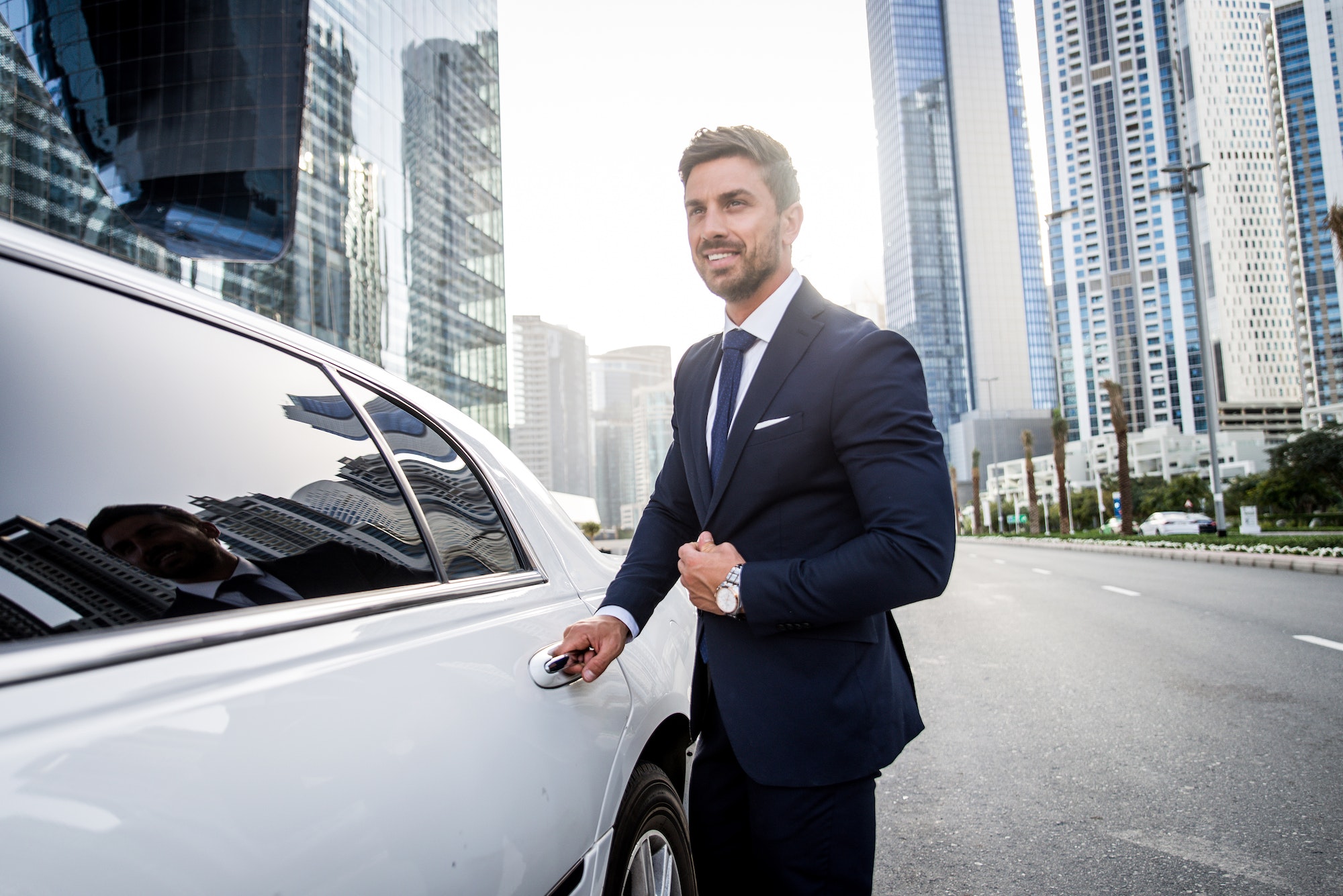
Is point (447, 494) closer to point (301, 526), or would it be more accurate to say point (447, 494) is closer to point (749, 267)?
point (301, 526)

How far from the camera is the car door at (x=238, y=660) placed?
800 millimetres

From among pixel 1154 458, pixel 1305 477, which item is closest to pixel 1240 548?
pixel 1305 477

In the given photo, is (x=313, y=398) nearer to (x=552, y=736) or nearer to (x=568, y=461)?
(x=552, y=736)

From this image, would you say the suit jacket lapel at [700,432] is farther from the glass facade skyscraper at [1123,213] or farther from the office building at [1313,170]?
the glass facade skyscraper at [1123,213]

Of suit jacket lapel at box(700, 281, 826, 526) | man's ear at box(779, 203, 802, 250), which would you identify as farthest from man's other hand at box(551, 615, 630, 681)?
man's ear at box(779, 203, 802, 250)

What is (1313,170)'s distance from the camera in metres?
105

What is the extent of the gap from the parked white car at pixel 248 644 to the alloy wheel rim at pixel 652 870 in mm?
78

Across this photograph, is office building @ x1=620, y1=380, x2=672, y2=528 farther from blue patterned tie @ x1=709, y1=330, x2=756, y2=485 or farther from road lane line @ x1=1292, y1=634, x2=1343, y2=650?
blue patterned tie @ x1=709, y1=330, x2=756, y2=485

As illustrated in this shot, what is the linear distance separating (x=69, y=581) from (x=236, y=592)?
24 centimetres

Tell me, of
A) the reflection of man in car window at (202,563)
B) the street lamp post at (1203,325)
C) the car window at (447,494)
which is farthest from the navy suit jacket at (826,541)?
the street lamp post at (1203,325)

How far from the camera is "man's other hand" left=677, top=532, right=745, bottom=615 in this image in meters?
1.58

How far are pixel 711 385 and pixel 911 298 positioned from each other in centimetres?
16162

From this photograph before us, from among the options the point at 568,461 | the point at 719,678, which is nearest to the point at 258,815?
the point at 719,678

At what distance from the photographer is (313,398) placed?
1458 mm
